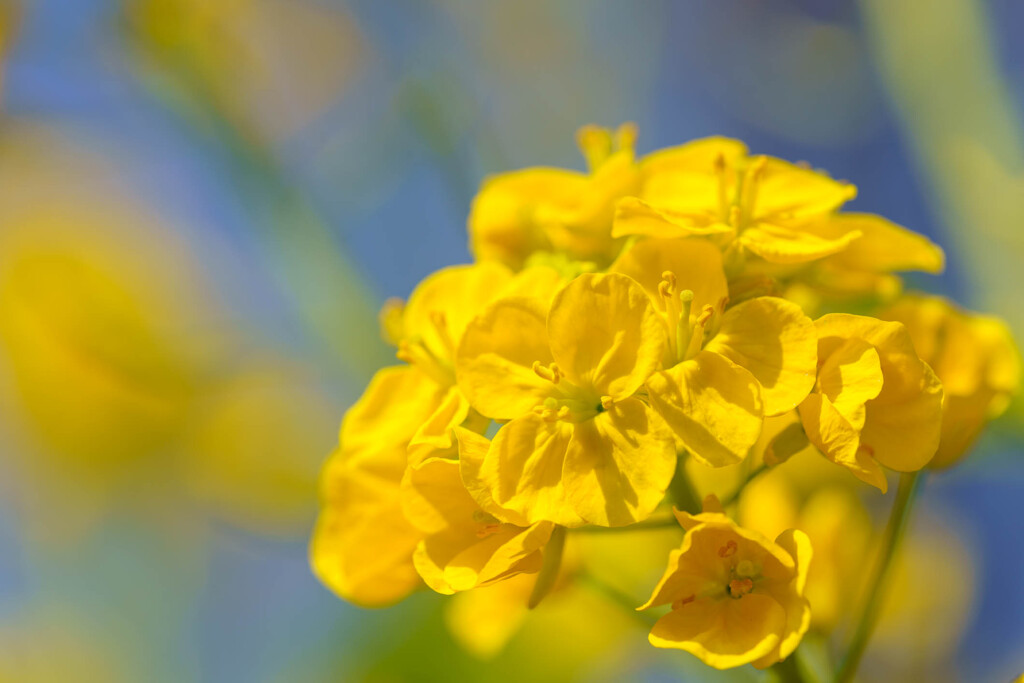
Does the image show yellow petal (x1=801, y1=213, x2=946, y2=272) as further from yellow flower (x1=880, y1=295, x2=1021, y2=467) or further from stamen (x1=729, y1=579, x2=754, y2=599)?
stamen (x1=729, y1=579, x2=754, y2=599)

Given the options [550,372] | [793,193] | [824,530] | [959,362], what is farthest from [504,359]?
[824,530]

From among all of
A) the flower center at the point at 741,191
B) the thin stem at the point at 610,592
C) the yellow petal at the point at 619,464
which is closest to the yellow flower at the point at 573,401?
the yellow petal at the point at 619,464

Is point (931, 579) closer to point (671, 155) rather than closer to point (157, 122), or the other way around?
point (671, 155)

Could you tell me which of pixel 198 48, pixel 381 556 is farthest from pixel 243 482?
pixel 381 556

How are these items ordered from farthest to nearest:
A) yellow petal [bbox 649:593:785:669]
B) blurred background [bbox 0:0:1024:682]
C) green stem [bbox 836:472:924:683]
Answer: blurred background [bbox 0:0:1024:682] < green stem [bbox 836:472:924:683] < yellow petal [bbox 649:593:785:669]

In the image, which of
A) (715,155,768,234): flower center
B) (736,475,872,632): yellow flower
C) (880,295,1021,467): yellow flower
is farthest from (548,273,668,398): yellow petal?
(736,475,872,632): yellow flower

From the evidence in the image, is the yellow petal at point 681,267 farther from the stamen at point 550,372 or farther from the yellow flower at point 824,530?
the yellow flower at point 824,530

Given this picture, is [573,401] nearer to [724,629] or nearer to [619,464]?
[619,464]
